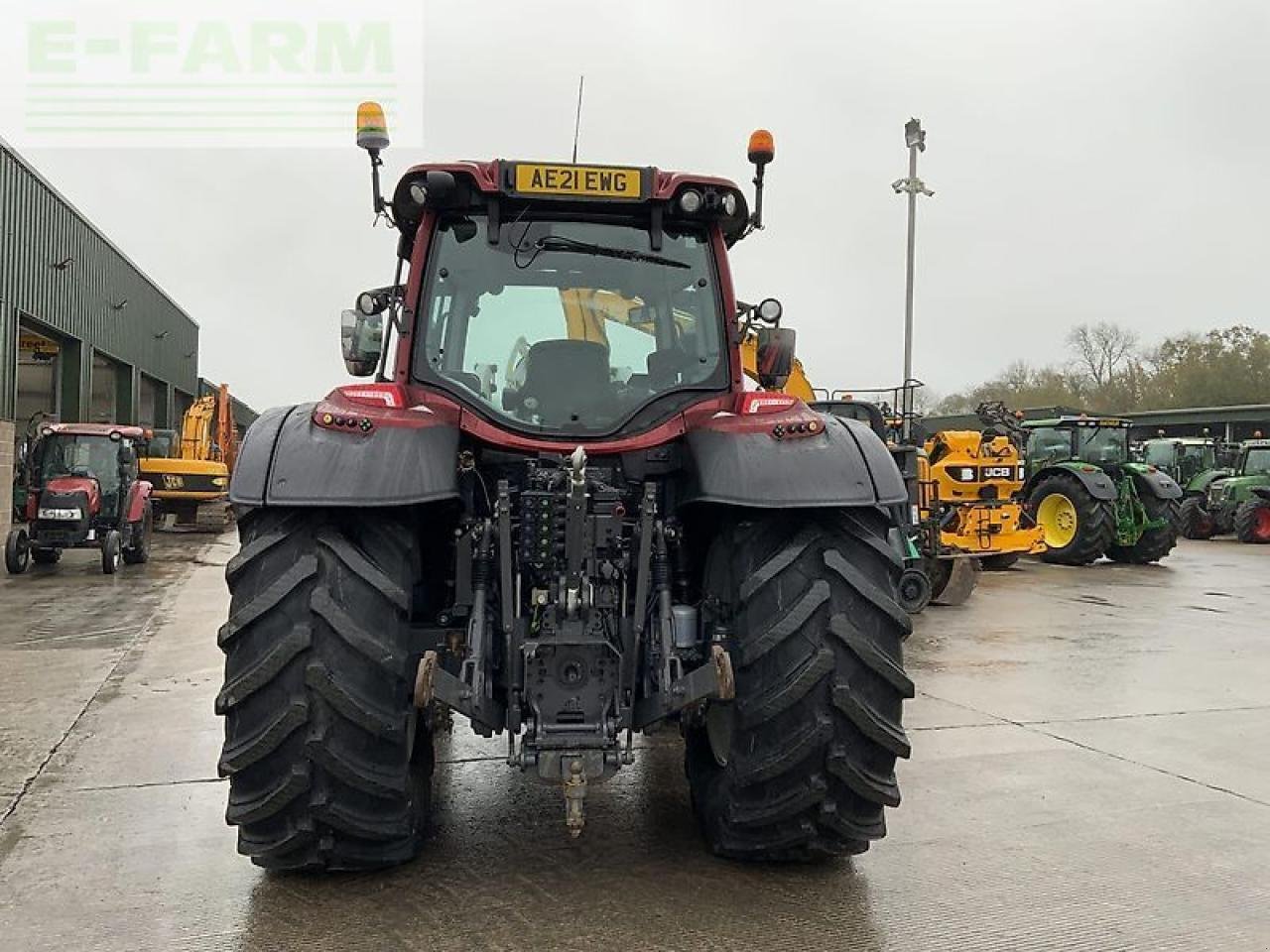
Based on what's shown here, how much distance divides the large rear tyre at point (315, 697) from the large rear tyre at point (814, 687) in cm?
107

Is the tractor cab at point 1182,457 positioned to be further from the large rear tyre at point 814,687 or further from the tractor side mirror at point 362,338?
the tractor side mirror at point 362,338

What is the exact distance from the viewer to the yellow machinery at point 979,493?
12250 mm

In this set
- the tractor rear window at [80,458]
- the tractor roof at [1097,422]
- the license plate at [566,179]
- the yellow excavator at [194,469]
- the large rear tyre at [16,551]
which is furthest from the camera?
the yellow excavator at [194,469]

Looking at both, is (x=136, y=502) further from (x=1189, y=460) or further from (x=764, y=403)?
(x=1189, y=460)

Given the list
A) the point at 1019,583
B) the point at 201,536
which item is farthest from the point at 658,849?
the point at 201,536

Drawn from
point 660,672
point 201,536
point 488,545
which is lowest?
point 201,536

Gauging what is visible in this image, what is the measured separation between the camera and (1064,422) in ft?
56.2

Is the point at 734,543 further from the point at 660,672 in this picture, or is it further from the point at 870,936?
the point at 870,936

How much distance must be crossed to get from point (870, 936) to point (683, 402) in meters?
1.87

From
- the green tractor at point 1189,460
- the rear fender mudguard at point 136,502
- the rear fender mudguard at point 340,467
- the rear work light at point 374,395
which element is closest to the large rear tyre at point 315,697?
the rear fender mudguard at point 340,467

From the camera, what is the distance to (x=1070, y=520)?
1565cm

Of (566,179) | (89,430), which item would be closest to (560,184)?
(566,179)

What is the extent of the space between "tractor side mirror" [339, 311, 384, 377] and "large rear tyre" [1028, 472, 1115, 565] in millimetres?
13122

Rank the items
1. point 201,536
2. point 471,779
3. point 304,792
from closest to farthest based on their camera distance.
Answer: point 304,792 → point 471,779 → point 201,536
